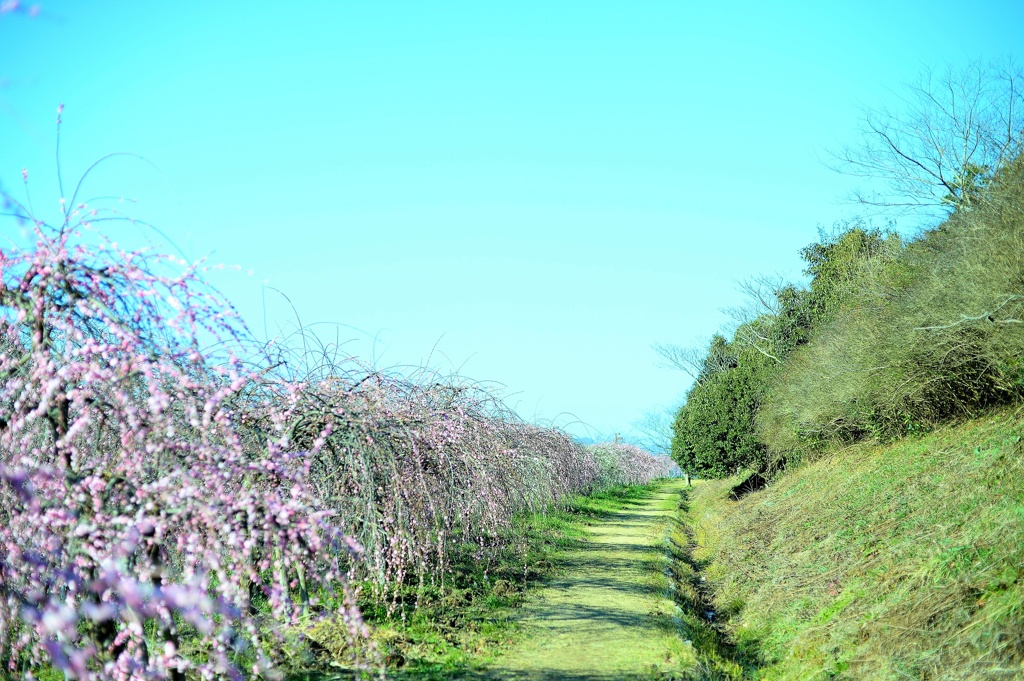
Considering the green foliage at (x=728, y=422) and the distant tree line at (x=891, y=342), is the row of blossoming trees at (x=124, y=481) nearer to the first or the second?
the distant tree line at (x=891, y=342)

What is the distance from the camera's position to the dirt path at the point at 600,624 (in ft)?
22.2

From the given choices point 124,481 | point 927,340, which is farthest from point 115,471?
point 927,340

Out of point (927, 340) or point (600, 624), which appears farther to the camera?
point (927, 340)

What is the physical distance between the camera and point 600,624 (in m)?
8.43

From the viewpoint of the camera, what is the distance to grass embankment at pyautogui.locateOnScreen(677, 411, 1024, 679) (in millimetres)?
5492

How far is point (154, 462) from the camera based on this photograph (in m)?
4.11

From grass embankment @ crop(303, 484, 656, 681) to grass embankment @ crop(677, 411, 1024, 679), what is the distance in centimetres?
216

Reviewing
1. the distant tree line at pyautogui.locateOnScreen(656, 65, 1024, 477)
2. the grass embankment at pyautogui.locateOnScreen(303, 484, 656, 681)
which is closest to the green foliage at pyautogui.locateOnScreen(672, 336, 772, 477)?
the distant tree line at pyautogui.locateOnScreen(656, 65, 1024, 477)

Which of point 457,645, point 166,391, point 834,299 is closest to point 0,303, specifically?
point 166,391

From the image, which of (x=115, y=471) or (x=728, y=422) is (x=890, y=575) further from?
(x=728, y=422)

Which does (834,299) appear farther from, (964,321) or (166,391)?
(166,391)

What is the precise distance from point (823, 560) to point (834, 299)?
13079 millimetres

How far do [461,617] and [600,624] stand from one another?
1529mm

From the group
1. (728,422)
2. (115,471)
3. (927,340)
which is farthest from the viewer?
(728,422)
